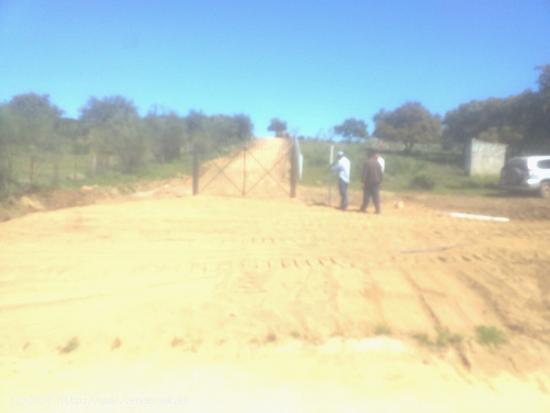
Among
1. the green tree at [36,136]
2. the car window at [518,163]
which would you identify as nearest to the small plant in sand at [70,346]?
the green tree at [36,136]

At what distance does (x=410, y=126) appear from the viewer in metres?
49.3

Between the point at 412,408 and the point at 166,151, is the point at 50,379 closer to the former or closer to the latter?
the point at 412,408

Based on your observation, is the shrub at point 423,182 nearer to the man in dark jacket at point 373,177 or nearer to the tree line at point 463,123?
the man in dark jacket at point 373,177

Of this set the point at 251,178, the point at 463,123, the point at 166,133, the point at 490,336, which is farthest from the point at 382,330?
the point at 463,123

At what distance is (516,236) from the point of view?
9.66 meters

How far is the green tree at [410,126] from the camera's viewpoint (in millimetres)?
49125

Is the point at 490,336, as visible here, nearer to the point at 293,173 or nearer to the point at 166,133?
the point at 293,173

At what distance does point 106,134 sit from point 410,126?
96.5 ft

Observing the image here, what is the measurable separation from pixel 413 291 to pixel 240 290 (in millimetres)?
2165

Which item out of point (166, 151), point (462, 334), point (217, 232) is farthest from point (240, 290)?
point (166, 151)

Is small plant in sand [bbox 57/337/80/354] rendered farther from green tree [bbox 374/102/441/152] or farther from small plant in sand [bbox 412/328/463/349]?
green tree [bbox 374/102/441/152]

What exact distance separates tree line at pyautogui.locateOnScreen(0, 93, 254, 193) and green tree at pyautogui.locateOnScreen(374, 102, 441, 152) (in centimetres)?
1310

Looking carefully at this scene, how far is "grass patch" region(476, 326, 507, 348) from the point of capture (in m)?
5.81

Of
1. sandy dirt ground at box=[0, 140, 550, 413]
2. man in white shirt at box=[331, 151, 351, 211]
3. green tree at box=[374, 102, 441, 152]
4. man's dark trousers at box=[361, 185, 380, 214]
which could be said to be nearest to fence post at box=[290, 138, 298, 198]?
man in white shirt at box=[331, 151, 351, 211]
